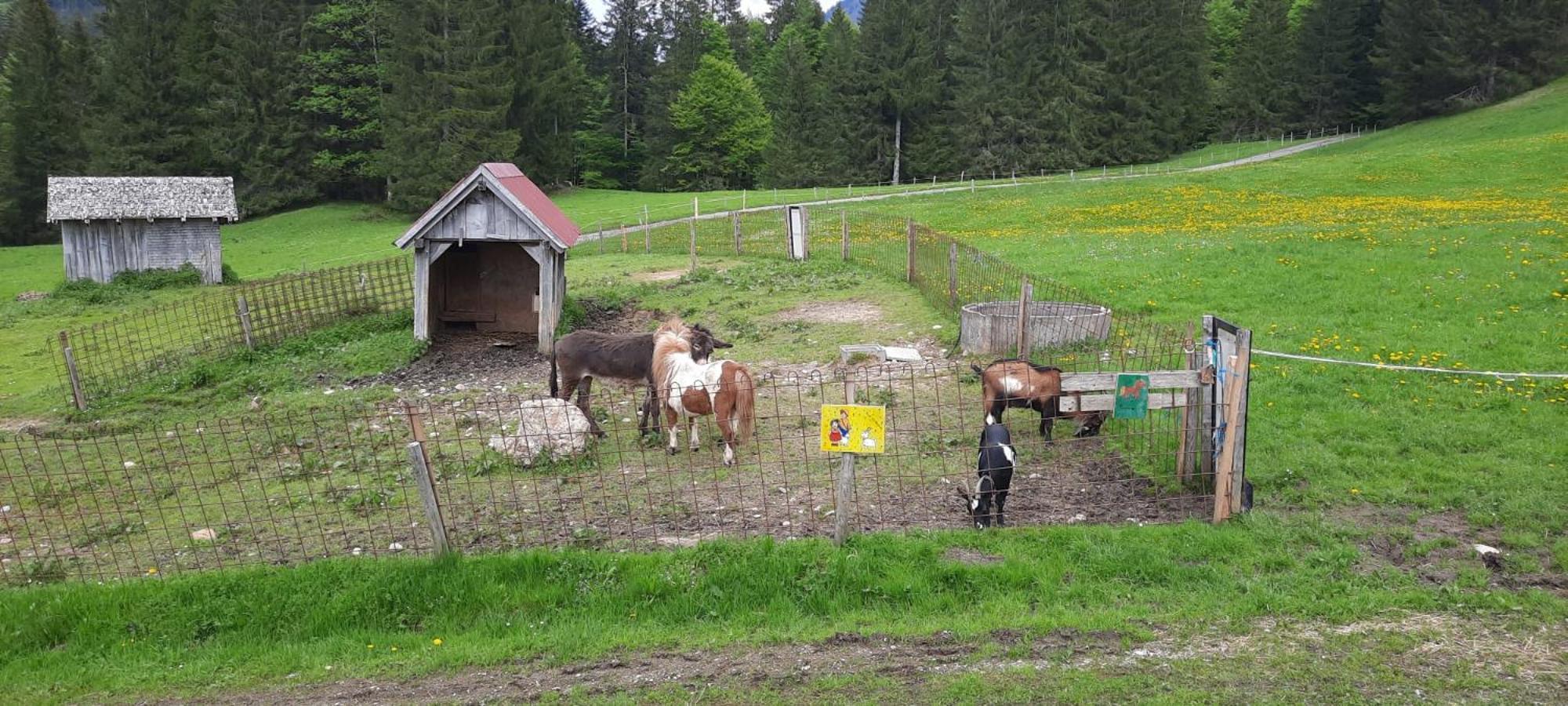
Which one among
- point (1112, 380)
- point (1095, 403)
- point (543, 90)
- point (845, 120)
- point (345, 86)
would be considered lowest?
point (1095, 403)

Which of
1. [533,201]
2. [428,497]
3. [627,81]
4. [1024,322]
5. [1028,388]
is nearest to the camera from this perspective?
[428,497]

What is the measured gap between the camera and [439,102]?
5112 centimetres

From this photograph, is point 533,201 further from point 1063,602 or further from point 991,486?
point 1063,602

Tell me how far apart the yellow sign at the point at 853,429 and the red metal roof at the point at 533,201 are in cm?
1144

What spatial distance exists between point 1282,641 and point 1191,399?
9.49 feet

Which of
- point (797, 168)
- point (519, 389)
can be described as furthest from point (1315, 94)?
point (519, 389)

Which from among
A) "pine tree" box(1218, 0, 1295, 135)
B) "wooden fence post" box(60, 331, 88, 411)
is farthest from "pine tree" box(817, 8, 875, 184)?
"wooden fence post" box(60, 331, 88, 411)

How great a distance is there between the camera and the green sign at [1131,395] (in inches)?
328

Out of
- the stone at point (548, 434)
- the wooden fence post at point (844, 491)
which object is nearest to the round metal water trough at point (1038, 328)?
the stone at point (548, 434)

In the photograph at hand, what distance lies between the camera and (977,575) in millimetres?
7375

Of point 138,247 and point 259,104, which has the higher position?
point 259,104

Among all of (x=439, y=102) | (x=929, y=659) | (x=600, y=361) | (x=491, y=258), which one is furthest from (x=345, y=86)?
(x=929, y=659)

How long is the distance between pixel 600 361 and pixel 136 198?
93.0 ft

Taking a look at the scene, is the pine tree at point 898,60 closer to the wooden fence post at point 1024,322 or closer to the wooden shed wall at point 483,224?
the wooden shed wall at point 483,224
